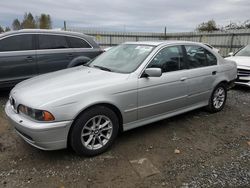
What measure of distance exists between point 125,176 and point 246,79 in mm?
5734

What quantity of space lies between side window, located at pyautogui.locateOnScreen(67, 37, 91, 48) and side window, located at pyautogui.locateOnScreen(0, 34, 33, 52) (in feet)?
3.63

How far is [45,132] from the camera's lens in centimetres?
282

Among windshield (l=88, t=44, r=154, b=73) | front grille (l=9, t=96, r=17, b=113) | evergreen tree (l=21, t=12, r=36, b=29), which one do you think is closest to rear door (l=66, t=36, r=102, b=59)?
windshield (l=88, t=44, r=154, b=73)

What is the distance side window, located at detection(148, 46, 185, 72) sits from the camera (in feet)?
12.8

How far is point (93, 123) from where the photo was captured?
10.5 ft

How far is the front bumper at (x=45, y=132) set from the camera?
2818 millimetres

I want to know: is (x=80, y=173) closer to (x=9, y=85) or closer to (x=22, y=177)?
(x=22, y=177)

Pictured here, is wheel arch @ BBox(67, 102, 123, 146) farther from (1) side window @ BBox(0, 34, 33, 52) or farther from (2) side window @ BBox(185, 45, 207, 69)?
(1) side window @ BBox(0, 34, 33, 52)

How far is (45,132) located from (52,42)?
4.06 meters

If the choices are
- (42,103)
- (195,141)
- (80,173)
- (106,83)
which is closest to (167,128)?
(195,141)

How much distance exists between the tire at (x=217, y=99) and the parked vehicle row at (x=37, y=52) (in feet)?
11.6

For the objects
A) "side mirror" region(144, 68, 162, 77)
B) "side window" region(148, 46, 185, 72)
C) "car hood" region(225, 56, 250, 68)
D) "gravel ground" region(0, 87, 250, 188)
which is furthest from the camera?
"car hood" region(225, 56, 250, 68)

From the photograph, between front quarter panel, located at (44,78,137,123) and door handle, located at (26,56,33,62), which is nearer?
front quarter panel, located at (44,78,137,123)

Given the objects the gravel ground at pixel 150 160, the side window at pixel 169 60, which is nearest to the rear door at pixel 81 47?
the gravel ground at pixel 150 160
